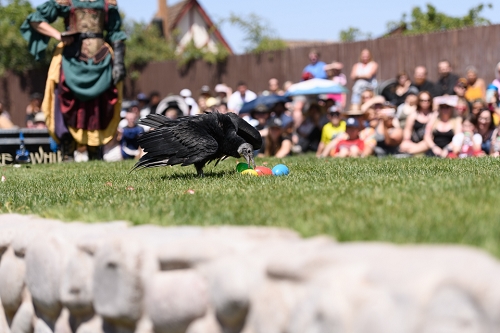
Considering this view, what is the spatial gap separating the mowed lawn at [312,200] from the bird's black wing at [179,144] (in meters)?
0.22

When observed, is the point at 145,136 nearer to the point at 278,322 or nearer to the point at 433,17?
the point at 278,322

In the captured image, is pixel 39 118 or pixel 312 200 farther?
pixel 39 118

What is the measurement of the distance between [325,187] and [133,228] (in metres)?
1.86

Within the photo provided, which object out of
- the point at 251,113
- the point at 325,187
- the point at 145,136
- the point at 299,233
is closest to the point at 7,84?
the point at 251,113

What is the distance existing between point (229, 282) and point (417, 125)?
9195mm

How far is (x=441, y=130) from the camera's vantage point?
11.4m

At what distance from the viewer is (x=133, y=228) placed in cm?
409

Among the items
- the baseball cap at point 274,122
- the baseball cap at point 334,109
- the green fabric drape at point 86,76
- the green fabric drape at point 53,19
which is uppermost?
the green fabric drape at point 53,19

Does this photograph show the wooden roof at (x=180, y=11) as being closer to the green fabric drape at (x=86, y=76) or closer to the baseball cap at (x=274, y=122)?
the baseball cap at (x=274, y=122)

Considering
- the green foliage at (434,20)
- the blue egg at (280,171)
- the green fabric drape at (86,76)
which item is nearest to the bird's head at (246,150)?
the blue egg at (280,171)

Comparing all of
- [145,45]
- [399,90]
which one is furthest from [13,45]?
[399,90]

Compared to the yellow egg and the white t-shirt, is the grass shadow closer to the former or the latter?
the yellow egg

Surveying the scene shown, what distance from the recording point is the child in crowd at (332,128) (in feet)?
43.3

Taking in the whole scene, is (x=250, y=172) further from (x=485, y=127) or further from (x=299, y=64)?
(x=299, y=64)
